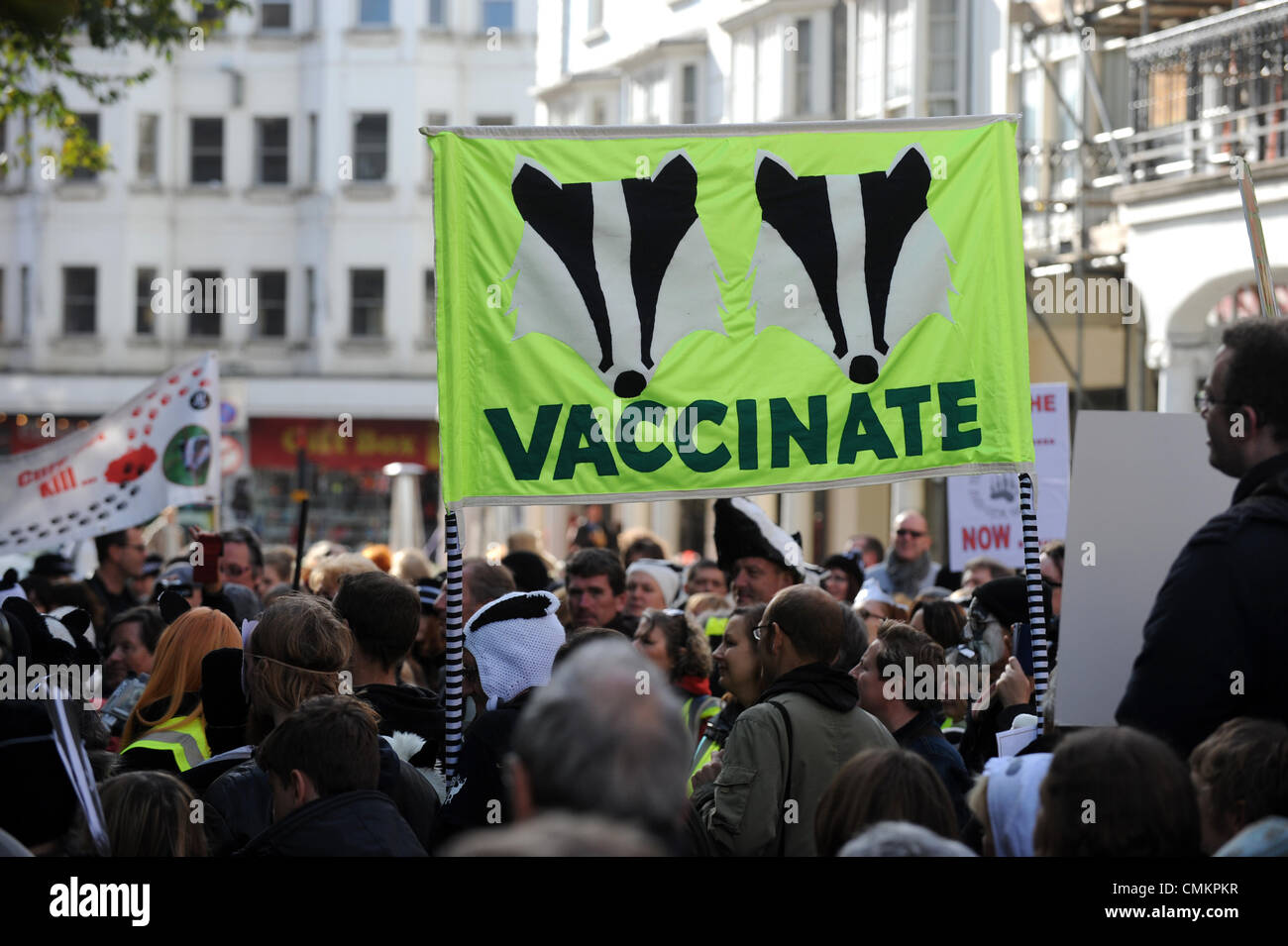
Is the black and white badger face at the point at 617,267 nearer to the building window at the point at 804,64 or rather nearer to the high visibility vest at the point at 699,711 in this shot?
the high visibility vest at the point at 699,711

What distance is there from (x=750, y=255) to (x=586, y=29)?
33657 mm

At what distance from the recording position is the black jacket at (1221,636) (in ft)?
12.1

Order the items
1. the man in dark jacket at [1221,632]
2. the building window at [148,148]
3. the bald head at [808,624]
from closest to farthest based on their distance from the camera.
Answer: the man in dark jacket at [1221,632]
the bald head at [808,624]
the building window at [148,148]

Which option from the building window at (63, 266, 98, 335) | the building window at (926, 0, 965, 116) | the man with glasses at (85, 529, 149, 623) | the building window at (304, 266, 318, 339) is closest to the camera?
the man with glasses at (85, 529, 149, 623)

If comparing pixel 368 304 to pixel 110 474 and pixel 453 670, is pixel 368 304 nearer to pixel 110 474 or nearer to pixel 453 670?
pixel 110 474

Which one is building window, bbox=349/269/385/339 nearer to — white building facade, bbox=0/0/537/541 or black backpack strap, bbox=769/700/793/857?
white building facade, bbox=0/0/537/541

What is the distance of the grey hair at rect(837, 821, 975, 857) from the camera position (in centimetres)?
299

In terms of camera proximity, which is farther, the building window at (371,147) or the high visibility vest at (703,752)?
the building window at (371,147)

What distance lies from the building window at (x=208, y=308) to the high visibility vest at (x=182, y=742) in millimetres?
36427

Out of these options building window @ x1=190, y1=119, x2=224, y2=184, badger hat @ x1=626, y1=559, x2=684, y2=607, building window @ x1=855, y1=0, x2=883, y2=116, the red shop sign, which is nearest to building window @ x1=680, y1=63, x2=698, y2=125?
building window @ x1=855, y1=0, x2=883, y2=116

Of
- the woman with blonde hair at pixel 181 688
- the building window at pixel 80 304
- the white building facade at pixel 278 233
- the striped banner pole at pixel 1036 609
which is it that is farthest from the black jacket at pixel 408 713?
the building window at pixel 80 304

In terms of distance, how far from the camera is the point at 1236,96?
57.9 ft

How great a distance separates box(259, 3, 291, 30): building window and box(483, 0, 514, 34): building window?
15.7ft

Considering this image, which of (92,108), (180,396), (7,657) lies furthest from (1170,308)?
(92,108)
